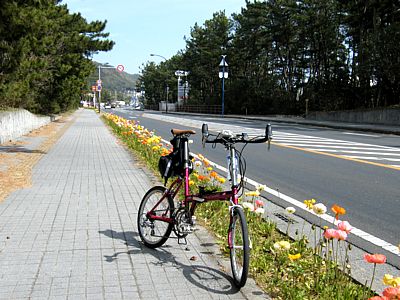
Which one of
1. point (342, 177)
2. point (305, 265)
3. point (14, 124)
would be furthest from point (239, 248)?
point (14, 124)

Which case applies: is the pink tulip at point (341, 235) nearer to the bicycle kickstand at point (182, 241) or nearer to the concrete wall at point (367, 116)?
the bicycle kickstand at point (182, 241)

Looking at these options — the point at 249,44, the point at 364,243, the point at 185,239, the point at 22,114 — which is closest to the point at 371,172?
the point at 364,243

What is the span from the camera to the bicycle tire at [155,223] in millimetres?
4664

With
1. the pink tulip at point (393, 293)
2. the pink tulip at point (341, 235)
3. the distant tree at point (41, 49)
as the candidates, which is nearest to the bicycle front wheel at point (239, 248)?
the pink tulip at point (341, 235)

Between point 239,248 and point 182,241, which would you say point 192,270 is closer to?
point 239,248

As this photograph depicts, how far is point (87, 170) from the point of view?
9.84m

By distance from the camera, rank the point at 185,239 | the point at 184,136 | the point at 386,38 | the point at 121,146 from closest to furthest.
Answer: the point at 184,136, the point at 185,239, the point at 121,146, the point at 386,38

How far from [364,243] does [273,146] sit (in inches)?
413

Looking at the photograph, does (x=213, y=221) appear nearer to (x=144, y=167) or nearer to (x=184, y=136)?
(x=184, y=136)

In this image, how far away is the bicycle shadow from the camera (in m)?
3.72

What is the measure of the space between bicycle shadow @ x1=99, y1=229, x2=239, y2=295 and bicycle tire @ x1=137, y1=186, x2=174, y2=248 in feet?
0.30

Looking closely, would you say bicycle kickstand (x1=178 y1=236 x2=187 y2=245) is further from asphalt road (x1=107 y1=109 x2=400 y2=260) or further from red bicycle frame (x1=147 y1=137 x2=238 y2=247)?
asphalt road (x1=107 y1=109 x2=400 y2=260)

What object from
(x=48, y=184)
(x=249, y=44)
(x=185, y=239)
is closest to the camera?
(x=185, y=239)

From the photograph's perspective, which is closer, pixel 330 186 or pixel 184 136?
pixel 184 136
